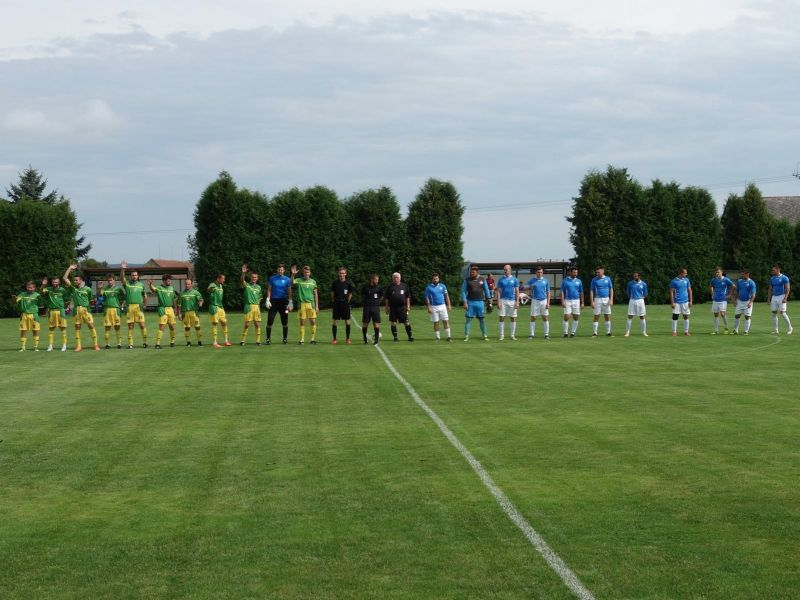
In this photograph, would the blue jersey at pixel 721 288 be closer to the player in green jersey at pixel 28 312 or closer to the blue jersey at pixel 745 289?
the blue jersey at pixel 745 289

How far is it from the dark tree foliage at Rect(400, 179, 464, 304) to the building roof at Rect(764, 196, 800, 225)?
36466mm

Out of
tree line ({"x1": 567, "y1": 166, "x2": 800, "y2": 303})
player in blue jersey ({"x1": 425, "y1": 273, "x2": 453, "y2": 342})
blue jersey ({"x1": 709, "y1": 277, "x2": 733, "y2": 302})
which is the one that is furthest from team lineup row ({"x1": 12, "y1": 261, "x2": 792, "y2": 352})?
tree line ({"x1": 567, "y1": 166, "x2": 800, "y2": 303})

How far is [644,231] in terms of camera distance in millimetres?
55656

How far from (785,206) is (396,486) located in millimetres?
79972

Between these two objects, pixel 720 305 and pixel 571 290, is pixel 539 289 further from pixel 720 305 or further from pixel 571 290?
pixel 720 305

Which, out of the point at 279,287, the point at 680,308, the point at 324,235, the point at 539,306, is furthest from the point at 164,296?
the point at 324,235

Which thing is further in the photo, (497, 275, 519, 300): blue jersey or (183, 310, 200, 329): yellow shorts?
(497, 275, 519, 300): blue jersey

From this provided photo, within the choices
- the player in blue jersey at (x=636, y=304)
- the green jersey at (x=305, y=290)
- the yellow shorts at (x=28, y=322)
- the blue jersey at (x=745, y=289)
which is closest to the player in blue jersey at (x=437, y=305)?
the green jersey at (x=305, y=290)

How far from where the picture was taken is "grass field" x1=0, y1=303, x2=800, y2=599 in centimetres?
673

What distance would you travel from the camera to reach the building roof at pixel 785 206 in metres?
81.2

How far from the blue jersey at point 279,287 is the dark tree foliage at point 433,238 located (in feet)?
79.3

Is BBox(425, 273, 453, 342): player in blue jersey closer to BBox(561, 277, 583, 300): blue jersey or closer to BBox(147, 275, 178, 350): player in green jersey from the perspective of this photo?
BBox(561, 277, 583, 300): blue jersey

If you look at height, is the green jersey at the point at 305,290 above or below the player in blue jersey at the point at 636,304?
above

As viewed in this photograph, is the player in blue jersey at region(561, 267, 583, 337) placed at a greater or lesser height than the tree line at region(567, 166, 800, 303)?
lesser
